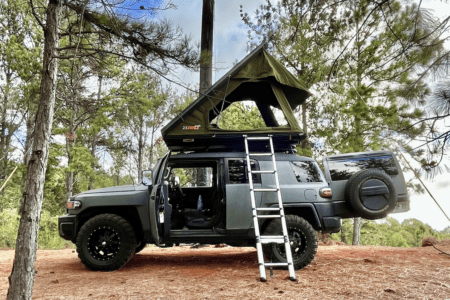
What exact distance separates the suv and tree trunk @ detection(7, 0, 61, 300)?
2.01 m

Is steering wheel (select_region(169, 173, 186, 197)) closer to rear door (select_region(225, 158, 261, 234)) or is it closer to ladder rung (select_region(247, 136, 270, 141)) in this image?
rear door (select_region(225, 158, 261, 234))

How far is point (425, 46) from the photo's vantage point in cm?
405

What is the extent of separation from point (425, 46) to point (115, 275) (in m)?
5.32

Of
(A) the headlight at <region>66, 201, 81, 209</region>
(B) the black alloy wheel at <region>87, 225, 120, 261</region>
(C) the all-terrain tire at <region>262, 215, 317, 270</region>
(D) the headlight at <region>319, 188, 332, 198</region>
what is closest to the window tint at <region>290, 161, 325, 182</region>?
(D) the headlight at <region>319, 188, 332, 198</region>

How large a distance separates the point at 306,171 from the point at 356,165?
941 millimetres

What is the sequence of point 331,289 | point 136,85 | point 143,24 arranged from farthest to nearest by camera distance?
point 136,85
point 143,24
point 331,289

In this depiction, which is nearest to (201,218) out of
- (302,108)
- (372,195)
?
(372,195)

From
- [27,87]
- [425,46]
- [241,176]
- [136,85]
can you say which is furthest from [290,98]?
[27,87]

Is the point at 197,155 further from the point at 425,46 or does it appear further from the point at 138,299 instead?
the point at 425,46

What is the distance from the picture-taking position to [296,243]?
18.6ft

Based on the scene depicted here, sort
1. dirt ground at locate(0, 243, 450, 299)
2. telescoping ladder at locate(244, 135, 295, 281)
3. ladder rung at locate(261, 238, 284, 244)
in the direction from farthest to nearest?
ladder rung at locate(261, 238, 284, 244) < telescoping ladder at locate(244, 135, 295, 281) < dirt ground at locate(0, 243, 450, 299)

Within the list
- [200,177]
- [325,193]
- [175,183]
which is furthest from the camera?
[200,177]

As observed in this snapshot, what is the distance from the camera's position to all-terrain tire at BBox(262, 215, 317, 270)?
556 cm

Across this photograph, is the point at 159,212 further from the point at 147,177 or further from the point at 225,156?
the point at 225,156
